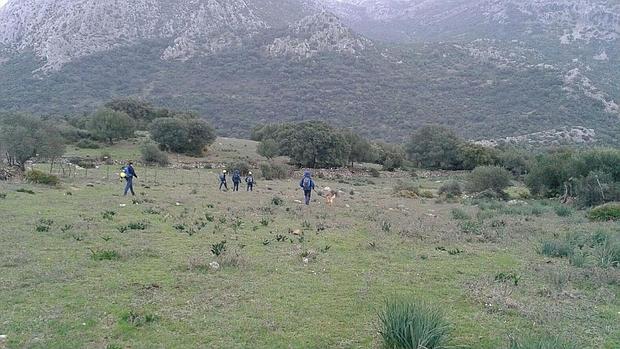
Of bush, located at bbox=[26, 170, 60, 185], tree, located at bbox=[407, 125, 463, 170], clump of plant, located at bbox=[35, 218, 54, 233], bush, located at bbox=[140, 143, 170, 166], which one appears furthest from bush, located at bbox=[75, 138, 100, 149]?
clump of plant, located at bbox=[35, 218, 54, 233]

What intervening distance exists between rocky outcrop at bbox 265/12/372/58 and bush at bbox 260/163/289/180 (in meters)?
75.4

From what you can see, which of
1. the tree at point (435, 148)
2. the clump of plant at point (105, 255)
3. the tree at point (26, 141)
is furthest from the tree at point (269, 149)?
the clump of plant at point (105, 255)

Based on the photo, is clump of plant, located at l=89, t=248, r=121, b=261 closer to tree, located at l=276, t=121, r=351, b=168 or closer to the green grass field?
the green grass field

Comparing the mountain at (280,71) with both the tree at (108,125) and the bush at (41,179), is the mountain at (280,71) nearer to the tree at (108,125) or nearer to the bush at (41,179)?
the tree at (108,125)

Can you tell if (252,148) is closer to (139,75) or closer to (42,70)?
(139,75)

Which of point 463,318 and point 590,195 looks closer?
point 463,318

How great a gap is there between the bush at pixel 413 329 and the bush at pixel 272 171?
40.5 m

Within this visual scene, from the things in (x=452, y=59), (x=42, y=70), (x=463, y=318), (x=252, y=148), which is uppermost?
(x=452, y=59)

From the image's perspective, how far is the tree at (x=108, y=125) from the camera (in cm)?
6231

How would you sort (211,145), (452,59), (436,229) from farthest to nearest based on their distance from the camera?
(452,59) < (211,145) < (436,229)

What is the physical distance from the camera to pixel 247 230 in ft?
55.9

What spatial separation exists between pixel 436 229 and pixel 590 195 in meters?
17.6

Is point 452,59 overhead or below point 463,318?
overhead

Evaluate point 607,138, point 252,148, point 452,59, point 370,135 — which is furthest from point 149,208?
point 452,59
